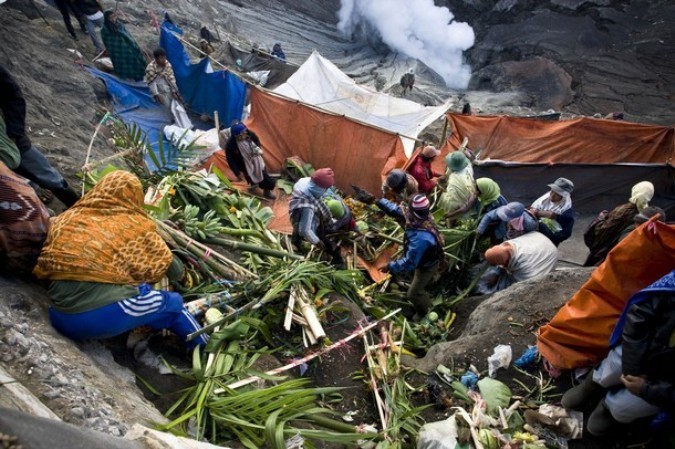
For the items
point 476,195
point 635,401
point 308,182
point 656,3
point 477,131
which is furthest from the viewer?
point 656,3

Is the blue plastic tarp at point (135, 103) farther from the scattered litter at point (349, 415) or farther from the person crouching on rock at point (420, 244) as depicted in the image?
the scattered litter at point (349, 415)

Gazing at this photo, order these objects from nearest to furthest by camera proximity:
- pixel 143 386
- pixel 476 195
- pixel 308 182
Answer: pixel 143 386, pixel 308 182, pixel 476 195

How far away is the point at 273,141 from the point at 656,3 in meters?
22.9

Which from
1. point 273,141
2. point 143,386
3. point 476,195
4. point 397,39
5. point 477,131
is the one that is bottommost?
point 143,386

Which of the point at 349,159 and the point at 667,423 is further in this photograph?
the point at 349,159

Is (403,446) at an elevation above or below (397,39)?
below

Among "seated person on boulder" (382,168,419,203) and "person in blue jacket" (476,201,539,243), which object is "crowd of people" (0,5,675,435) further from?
"seated person on boulder" (382,168,419,203)

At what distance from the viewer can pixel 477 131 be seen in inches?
295

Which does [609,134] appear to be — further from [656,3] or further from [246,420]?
[656,3]

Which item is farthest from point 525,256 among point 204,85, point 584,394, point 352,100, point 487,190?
point 204,85

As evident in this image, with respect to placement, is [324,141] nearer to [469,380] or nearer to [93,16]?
[469,380]

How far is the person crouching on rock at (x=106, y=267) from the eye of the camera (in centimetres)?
241

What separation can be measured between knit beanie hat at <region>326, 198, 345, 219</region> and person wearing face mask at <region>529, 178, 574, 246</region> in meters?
2.31

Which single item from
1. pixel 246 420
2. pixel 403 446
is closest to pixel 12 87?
pixel 246 420
